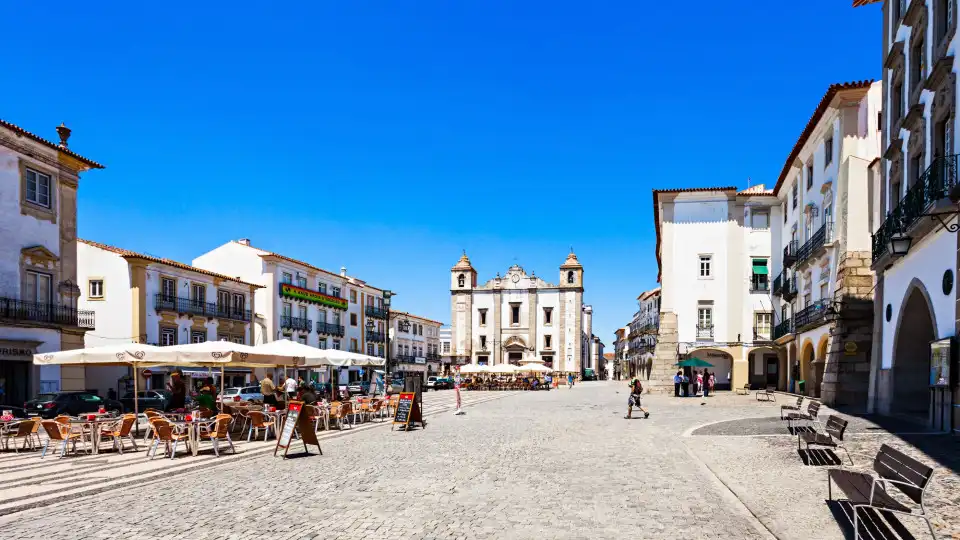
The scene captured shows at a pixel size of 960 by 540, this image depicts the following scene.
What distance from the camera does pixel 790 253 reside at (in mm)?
35594

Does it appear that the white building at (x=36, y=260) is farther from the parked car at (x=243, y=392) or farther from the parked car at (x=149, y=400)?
the parked car at (x=243, y=392)

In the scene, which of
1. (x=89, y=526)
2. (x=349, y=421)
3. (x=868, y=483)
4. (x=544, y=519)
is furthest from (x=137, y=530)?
(x=349, y=421)

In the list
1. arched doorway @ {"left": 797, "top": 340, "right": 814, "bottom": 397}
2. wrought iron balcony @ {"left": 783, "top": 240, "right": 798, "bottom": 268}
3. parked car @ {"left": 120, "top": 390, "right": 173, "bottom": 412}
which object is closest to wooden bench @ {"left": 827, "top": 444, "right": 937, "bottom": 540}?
parked car @ {"left": 120, "top": 390, "right": 173, "bottom": 412}

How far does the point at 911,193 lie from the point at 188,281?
37.9m

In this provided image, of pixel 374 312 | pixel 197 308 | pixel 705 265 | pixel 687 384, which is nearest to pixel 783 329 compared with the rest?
pixel 687 384

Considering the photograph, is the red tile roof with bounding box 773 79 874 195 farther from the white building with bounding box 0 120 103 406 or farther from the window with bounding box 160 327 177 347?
the window with bounding box 160 327 177 347

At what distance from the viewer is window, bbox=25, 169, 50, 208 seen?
26.3 meters

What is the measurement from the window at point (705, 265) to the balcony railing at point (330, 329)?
32.3 metres

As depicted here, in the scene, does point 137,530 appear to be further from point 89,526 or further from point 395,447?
point 395,447

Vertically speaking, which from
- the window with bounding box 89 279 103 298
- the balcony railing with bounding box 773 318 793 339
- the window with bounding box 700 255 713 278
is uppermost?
the window with bounding box 700 255 713 278

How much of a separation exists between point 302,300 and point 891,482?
52.5 meters

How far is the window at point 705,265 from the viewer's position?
134 ft

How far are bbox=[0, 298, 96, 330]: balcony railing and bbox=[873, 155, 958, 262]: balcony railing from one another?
28373mm

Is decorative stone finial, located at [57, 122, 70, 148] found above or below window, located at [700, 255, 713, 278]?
above
